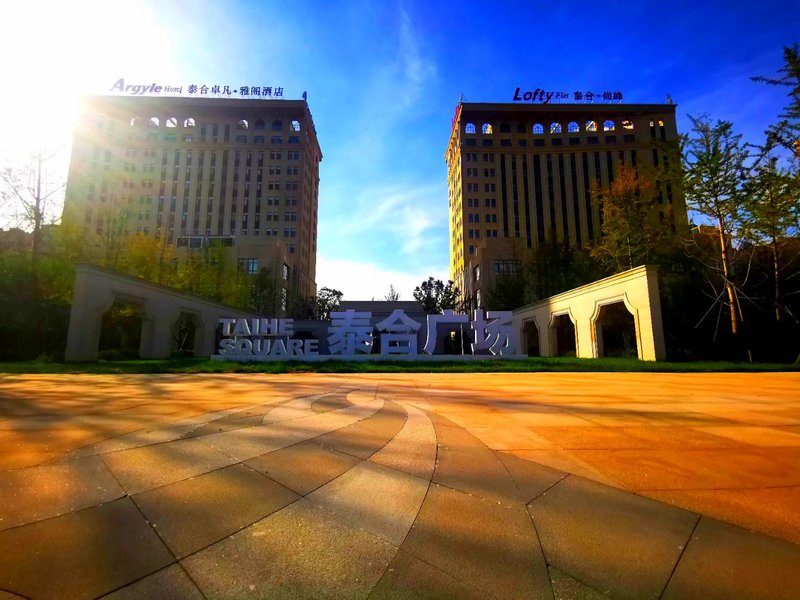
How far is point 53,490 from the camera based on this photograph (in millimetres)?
2381

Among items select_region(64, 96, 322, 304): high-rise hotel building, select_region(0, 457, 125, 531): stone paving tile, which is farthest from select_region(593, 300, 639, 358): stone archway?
select_region(64, 96, 322, 304): high-rise hotel building

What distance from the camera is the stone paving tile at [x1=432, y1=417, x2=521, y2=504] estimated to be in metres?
2.49

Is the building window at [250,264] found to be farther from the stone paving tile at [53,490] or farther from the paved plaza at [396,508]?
the stone paving tile at [53,490]

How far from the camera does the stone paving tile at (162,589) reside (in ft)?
4.95

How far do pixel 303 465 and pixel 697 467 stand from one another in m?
2.96

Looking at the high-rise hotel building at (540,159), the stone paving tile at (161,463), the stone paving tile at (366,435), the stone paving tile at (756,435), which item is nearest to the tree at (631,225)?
the stone paving tile at (756,435)

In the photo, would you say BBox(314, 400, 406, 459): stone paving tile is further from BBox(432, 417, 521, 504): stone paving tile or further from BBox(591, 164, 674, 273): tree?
BBox(591, 164, 674, 273): tree

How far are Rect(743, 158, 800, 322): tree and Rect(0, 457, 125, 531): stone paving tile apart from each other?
2225 cm

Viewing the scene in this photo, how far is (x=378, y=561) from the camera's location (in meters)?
1.77

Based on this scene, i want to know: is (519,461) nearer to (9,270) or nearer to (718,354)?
(718,354)

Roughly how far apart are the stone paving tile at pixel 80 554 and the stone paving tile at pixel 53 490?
0.14 m

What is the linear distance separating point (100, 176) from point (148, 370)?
74.0 m

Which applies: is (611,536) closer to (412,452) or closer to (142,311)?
(412,452)

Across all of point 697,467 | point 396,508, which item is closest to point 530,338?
point 697,467
